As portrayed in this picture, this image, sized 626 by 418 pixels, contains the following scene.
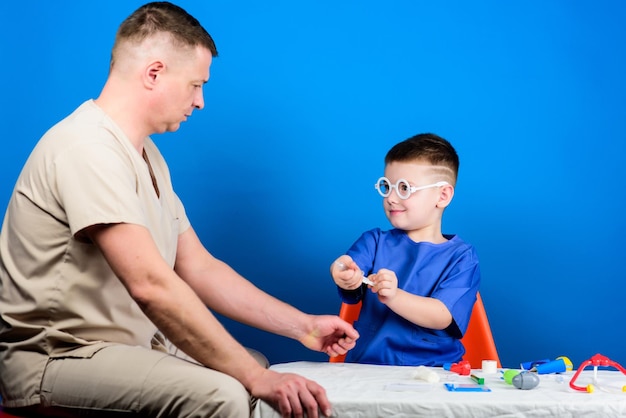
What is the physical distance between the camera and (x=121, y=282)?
183 cm

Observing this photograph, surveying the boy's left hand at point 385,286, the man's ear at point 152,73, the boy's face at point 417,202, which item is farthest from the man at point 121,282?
the boy's face at point 417,202

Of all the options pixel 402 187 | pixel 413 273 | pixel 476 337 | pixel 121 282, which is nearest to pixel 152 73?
Result: pixel 121 282

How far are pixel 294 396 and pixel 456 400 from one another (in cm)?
31

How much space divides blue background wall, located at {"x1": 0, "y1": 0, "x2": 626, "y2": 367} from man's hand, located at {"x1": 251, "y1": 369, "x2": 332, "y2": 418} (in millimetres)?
1605

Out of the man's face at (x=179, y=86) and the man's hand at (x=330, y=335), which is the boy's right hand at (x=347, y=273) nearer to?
the man's hand at (x=330, y=335)

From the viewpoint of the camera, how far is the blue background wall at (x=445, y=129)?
333cm

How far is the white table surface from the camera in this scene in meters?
1.67

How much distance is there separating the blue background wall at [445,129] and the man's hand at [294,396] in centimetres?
160

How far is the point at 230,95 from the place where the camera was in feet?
10.9

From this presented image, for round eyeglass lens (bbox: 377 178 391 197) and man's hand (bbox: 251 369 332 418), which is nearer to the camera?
man's hand (bbox: 251 369 332 418)

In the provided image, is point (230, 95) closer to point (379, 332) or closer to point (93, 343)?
point (379, 332)

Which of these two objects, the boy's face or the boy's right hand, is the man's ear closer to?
the boy's right hand

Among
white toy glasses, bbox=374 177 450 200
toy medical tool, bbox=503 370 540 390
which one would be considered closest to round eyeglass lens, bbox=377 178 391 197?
white toy glasses, bbox=374 177 450 200

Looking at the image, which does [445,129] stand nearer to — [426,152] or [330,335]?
[426,152]
